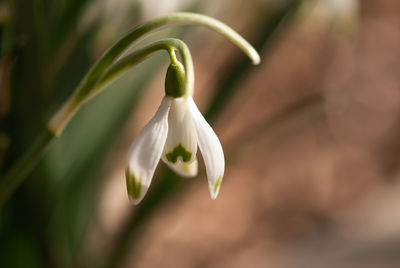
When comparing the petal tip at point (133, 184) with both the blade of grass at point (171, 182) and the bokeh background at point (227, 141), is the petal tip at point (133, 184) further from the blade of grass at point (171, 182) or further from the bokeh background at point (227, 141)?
the blade of grass at point (171, 182)

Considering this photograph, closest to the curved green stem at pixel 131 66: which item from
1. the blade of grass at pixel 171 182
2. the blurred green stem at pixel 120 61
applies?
the blurred green stem at pixel 120 61

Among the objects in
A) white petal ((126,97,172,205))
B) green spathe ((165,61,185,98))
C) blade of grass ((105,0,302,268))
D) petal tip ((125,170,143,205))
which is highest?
blade of grass ((105,0,302,268))

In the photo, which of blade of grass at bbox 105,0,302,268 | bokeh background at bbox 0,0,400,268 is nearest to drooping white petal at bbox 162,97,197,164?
bokeh background at bbox 0,0,400,268

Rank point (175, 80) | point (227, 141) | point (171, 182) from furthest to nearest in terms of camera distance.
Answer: point (227, 141)
point (171, 182)
point (175, 80)

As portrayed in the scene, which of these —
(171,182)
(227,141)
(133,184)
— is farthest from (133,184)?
(227,141)

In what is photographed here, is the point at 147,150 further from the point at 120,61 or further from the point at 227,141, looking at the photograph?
the point at 227,141

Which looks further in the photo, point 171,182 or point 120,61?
point 171,182

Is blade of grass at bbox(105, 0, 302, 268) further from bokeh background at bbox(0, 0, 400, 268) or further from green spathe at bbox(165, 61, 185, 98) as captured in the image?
green spathe at bbox(165, 61, 185, 98)
